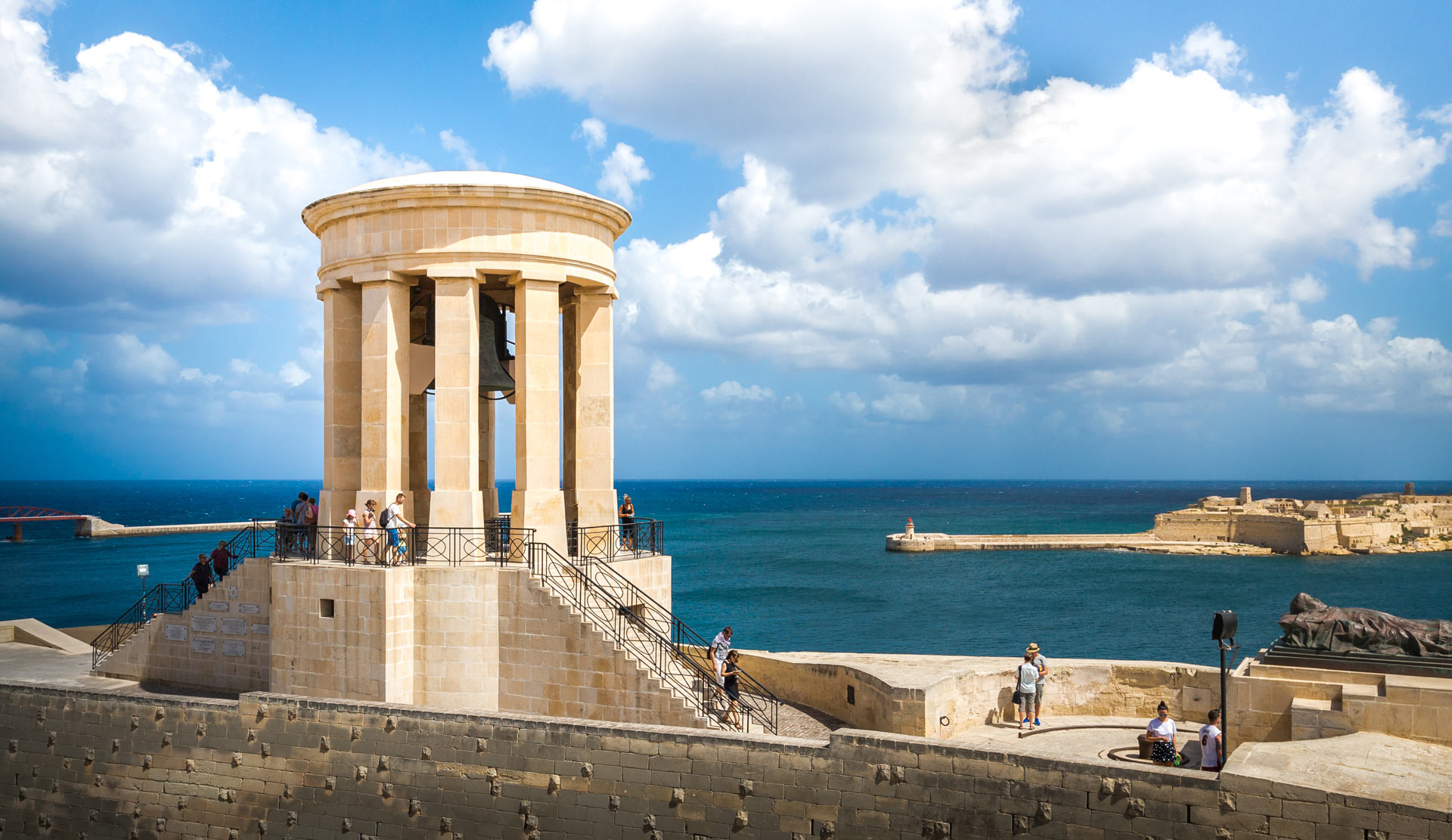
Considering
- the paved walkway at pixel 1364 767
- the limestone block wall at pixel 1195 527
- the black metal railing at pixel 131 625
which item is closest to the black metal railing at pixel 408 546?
the black metal railing at pixel 131 625

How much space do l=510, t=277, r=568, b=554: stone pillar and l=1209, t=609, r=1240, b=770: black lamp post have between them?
30.1 ft

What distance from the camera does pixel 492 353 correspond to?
16234 millimetres

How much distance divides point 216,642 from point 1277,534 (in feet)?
234

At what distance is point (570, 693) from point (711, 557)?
59.4 metres

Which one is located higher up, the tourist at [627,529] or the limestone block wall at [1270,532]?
the tourist at [627,529]

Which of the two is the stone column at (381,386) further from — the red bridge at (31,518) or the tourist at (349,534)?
the red bridge at (31,518)

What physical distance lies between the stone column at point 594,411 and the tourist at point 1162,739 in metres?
8.94

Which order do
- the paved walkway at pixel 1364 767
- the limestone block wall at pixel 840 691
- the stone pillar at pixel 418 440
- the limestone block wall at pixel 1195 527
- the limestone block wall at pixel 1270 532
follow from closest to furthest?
the paved walkway at pixel 1364 767 → the limestone block wall at pixel 840 691 → the stone pillar at pixel 418 440 → the limestone block wall at pixel 1270 532 → the limestone block wall at pixel 1195 527

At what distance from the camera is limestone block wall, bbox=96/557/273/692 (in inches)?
639

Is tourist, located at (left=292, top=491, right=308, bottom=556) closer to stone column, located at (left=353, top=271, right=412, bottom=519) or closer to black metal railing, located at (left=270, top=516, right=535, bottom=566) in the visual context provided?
black metal railing, located at (left=270, top=516, right=535, bottom=566)

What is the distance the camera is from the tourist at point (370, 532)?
46.9 ft

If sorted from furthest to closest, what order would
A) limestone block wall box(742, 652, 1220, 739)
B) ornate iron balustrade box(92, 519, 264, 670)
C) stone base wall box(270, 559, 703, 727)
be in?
ornate iron balustrade box(92, 519, 264, 670), stone base wall box(270, 559, 703, 727), limestone block wall box(742, 652, 1220, 739)

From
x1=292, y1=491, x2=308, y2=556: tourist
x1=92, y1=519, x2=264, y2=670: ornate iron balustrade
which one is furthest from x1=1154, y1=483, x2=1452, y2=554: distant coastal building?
x1=92, y1=519, x2=264, y2=670: ornate iron balustrade

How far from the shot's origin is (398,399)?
15.3 m
